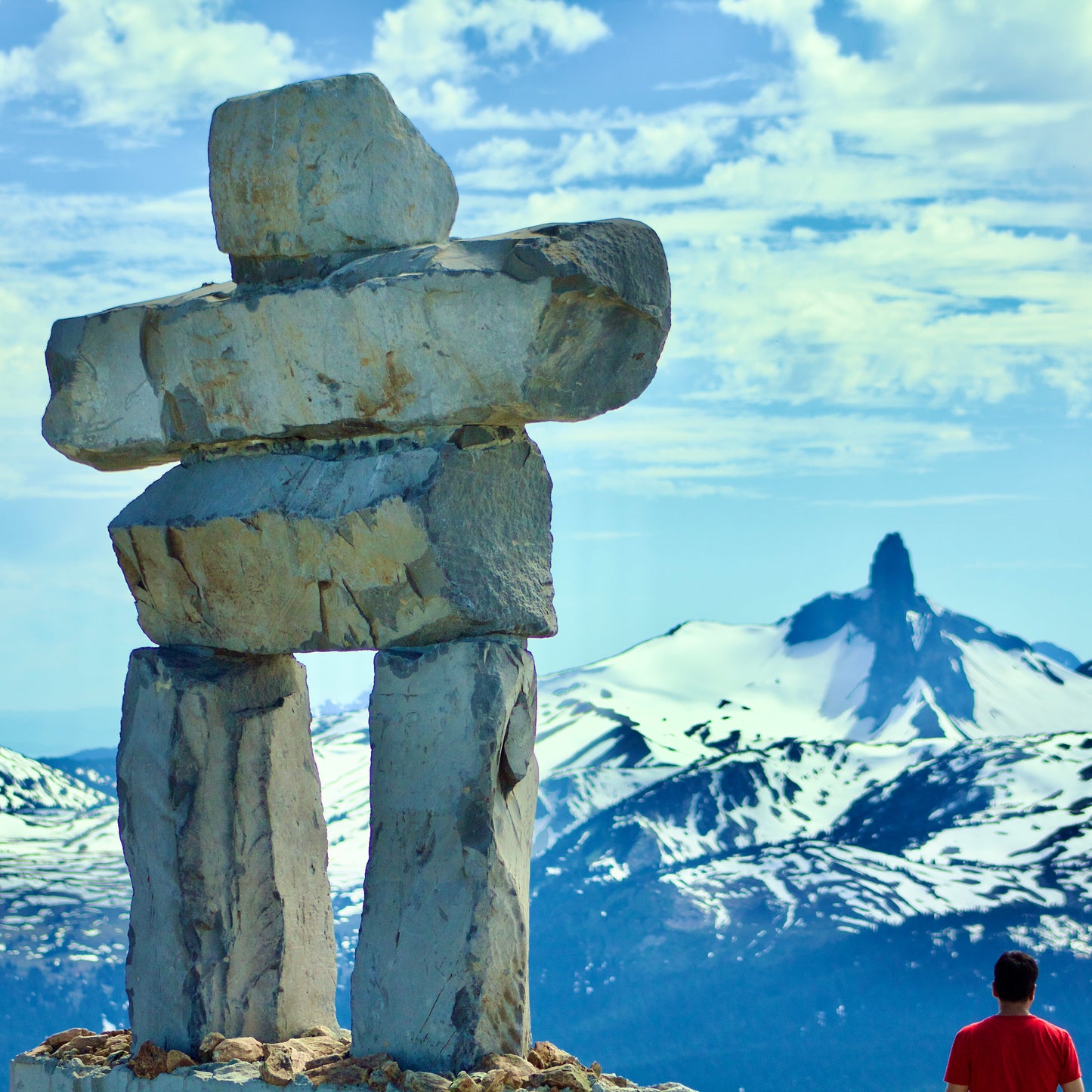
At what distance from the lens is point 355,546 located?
19.6 feet

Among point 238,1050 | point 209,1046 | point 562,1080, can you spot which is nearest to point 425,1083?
point 562,1080

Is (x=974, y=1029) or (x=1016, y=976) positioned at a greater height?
(x=1016, y=976)

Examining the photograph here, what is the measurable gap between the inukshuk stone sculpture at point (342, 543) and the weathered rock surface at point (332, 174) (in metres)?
0.01

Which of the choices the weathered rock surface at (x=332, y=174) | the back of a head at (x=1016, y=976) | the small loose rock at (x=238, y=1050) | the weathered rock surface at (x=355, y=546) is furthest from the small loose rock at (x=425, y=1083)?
the weathered rock surface at (x=332, y=174)

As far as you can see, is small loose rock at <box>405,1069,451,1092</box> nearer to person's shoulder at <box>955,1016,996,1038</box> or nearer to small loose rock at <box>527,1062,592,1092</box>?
small loose rock at <box>527,1062,592,1092</box>

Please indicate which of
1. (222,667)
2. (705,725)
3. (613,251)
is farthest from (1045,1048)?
(705,725)

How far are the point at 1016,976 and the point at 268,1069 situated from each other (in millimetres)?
2733

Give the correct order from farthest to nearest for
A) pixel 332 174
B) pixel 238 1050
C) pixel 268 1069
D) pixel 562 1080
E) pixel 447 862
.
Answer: pixel 332 174 → pixel 238 1050 → pixel 268 1069 → pixel 447 862 → pixel 562 1080

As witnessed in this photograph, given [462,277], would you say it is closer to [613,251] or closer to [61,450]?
[613,251]

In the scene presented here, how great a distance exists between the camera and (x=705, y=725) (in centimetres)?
1449

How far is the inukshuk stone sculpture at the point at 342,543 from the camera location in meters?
5.75

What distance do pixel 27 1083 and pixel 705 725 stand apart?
8.63m

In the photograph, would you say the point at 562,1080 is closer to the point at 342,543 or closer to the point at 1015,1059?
the point at 1015,1059

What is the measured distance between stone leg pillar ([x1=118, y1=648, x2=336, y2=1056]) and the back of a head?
9.84 feet
